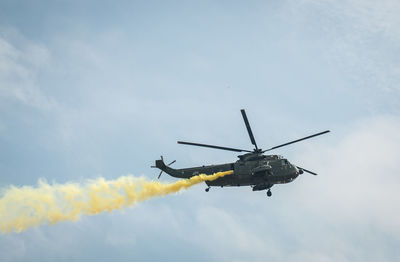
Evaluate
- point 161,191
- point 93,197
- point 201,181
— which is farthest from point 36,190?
point 201,181

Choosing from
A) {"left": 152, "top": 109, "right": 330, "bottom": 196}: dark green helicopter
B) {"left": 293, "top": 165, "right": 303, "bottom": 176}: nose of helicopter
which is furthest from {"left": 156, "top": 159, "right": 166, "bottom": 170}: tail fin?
{"left": 293, "top": 165, "right": 303, "bottom": 176}: nose of helicopter

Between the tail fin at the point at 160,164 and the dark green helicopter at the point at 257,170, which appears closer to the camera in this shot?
the dark green helicopter at the point at 257,170

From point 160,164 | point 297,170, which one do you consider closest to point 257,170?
point 297,170

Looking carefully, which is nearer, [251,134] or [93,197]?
[251,134]

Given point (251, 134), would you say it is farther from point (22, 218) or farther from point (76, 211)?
point (22, 218)

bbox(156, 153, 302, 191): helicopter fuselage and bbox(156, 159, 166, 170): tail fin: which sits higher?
bbox(156, 159, 166, 170): tail fin

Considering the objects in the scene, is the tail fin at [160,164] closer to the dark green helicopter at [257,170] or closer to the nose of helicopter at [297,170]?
the dark green helicopter at [257,170]

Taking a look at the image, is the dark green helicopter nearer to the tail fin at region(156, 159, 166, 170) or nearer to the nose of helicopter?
the nose of helicopter

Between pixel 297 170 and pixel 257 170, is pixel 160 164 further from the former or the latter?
pixel 297 170

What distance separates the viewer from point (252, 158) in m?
54.4

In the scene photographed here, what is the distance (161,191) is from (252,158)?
11.3 m

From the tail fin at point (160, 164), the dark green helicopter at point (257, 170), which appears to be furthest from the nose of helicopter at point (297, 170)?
the tail fin at point (160, 164)

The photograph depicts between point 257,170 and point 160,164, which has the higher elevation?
point 160,164

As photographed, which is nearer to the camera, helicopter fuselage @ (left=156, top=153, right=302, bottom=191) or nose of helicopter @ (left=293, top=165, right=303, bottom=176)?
helicopter fuselage @ (left=156, top=153, right=302, bottom=191)
